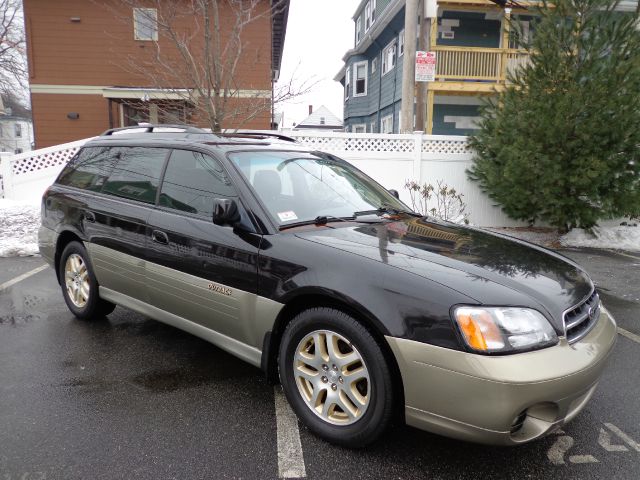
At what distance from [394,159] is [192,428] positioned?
848 centimetres

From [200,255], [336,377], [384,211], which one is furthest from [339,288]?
[384,211]

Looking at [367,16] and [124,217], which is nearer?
[124,217]

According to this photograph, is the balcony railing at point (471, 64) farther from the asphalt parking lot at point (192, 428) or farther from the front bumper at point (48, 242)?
the front bumper at point (48, 242)

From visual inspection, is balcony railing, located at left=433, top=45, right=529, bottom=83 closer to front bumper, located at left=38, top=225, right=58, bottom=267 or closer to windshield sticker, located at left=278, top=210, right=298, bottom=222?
front bumper, located at left=38, top=225, right=58, bottom=267

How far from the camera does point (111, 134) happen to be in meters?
4.62

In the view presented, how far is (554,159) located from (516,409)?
24.7ft

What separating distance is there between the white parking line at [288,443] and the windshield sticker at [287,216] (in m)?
1.17

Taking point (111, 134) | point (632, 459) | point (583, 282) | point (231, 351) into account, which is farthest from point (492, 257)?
point (111, 134)

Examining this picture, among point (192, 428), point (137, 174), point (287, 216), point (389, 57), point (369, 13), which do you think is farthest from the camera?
point (369, 13)

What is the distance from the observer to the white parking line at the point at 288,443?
2383 mm

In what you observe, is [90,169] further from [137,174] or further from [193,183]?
[193,183]

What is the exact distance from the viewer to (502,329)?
2164 mm

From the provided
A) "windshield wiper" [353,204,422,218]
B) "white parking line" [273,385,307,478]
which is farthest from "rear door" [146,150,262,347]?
"windshield wiper" [353,204,422,218]

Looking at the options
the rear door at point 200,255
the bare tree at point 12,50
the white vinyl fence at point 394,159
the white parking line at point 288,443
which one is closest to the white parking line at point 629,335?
the white parking line at point 288,443
